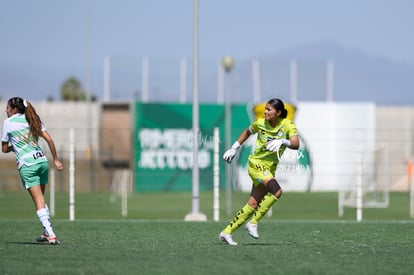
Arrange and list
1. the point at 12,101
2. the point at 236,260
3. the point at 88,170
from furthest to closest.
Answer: the point at 88,170, the point at 12,101, the point at 236,260

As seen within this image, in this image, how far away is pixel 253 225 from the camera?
46.6ft

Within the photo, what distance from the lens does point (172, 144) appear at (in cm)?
4441

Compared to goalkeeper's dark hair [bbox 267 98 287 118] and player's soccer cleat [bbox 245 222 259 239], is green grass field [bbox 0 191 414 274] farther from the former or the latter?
goalkeeper's dark hair [bbox 267 98 287 118]

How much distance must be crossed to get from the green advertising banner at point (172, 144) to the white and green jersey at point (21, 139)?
24280mm

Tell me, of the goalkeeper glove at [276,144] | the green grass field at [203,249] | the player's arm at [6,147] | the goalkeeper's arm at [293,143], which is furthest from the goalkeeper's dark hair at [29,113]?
the goalkeeper's arm at [293,143]

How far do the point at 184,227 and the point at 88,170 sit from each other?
2257cm

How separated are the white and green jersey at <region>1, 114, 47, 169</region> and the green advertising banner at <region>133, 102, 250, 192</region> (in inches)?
956

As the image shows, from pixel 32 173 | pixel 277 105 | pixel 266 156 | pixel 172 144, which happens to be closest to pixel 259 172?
pixel 266 156

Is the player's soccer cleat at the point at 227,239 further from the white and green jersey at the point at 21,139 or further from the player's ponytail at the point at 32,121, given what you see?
the player's ponytail at the point at 32,121

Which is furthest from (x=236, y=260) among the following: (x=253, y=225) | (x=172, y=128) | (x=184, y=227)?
(x=172, y=128)

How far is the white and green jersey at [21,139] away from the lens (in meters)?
13.9

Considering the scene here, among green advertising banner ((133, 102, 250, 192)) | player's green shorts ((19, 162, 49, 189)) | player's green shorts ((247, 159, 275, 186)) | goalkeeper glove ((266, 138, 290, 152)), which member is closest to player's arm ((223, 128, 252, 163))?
player's green shorts ((247, 159, 275, 186))

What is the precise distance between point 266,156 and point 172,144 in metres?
30.4

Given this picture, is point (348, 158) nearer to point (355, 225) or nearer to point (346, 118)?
Result: point (346, 118)
